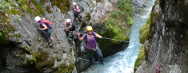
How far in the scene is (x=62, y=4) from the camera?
1645 centimetres

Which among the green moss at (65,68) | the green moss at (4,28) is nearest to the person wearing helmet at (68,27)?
the green moss at (65,68)

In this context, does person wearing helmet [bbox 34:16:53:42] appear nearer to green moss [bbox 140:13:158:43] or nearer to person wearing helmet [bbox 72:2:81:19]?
person wearing helmet [bbox 72:2:81:19]

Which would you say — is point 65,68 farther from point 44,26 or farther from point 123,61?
point 123,61

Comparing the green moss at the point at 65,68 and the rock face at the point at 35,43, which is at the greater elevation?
the rock face at the point at 35,43

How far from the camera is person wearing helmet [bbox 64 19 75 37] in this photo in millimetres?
15281

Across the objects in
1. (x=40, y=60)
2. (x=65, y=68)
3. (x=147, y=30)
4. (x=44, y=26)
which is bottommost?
(x=65, y=68)

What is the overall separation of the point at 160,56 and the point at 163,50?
0.60 feet

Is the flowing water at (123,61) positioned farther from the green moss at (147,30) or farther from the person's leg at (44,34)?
the person's leg at (44,34)

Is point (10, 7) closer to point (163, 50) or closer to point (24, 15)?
point (24, 15)

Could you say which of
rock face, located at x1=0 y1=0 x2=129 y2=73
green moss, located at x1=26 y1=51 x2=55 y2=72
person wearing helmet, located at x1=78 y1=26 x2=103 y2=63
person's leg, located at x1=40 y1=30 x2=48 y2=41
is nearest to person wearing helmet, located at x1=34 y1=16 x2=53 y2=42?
person's leg, located at x1=40 y1=30 x2=48 y2=41

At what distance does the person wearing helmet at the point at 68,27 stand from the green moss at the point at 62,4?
1.08 meters

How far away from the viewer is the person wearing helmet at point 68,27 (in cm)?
1528

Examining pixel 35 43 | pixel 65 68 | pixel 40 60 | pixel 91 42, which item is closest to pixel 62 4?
pixel 91 42

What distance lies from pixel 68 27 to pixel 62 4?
5.09 ft
